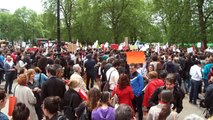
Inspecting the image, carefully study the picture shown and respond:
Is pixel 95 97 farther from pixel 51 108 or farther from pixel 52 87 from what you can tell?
pixel 52 87

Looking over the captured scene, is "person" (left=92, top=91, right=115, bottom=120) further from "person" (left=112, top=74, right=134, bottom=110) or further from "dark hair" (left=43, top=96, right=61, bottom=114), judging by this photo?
"person" (left=112, top=74, right=134, bottom=110)

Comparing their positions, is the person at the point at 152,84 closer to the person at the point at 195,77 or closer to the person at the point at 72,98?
the person at the point at 72,98

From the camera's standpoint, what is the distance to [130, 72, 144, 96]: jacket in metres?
9.21

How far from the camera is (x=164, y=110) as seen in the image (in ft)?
16.6

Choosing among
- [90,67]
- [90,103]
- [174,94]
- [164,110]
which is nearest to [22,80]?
[90,103]

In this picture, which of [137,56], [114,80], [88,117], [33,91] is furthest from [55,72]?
[137,56]

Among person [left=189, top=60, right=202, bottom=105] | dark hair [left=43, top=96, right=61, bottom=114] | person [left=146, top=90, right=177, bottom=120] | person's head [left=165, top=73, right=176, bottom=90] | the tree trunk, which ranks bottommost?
person [left=189, top=60, right=202, bottom=105]

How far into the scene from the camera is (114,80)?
9.83m

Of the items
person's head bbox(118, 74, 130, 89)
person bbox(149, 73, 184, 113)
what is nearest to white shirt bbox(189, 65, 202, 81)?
person's head bbox(118, 74, 130, 89)

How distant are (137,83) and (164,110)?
13.7 feet

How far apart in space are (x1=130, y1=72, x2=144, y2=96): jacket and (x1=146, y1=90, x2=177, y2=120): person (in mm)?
3406

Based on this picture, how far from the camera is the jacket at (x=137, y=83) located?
9208 mm

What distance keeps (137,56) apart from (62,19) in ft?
175

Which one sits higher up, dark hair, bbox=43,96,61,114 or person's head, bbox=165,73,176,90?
person's head, bbox=165,73,176,90
